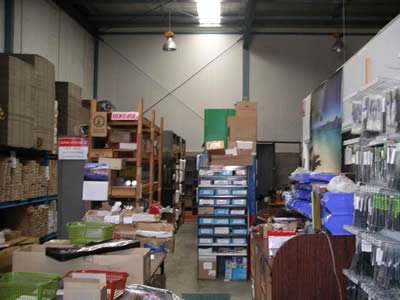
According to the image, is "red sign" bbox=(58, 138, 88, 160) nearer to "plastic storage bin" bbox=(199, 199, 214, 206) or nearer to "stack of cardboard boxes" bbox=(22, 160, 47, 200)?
"stack of cardboard boxes" bbox=(22, 160, 47, 200)

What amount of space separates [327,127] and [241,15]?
289 inches

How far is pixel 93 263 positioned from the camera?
93.4 inches

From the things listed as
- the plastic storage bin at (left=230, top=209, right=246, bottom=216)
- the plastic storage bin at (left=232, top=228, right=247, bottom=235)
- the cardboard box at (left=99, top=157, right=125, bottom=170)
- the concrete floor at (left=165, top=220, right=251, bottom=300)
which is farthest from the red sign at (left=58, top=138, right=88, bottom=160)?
the plastic storage bin at (left=232, top=228, right=247, bottom=235)

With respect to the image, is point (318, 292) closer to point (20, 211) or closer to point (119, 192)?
point (119, 192)

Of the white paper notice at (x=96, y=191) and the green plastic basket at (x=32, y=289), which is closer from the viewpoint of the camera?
the green plastic basket at (x=32, y=289)

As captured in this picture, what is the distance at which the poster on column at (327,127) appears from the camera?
3598mm

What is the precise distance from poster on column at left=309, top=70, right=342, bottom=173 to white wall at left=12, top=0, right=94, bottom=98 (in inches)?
214

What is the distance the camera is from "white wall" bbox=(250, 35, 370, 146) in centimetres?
1092

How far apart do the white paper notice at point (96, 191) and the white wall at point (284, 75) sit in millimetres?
6829

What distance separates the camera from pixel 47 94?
5672 mm

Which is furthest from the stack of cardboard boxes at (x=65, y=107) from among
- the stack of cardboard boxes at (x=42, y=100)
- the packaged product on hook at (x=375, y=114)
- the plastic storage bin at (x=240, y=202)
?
the packaged product on hook at (x=375, y=114)

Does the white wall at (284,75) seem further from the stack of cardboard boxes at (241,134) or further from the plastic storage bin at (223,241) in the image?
the plastic storage bin at (223,241)

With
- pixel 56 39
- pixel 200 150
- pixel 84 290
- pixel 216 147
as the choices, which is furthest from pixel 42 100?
pixel 200 150

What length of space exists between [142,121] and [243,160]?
163 cm
